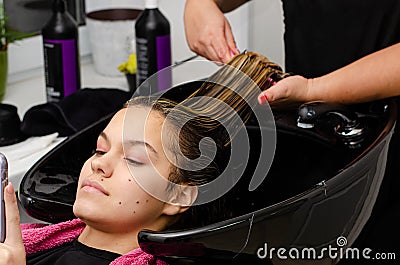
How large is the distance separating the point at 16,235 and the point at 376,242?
2.22 feet

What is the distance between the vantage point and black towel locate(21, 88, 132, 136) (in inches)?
68.4

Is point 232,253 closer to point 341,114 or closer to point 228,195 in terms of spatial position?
point 228,195

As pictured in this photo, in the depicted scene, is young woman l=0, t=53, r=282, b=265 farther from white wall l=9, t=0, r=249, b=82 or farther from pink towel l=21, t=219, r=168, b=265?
white wall l=9, t=0, r=249, b=82

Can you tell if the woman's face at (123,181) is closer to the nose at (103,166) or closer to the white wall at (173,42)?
the nose at (103,166)

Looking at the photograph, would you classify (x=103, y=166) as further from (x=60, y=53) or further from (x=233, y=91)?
(x=60, y=53)

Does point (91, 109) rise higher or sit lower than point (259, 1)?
lower

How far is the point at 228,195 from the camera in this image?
4.14 ft

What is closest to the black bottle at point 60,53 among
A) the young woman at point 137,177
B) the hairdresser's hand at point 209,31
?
the hairdresser's hand at point 209,31

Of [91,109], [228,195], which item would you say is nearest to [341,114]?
[228,195]

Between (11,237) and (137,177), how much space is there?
0.70ft

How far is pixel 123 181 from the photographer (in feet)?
3.87

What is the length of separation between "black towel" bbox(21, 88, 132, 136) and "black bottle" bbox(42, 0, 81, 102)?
10 centimetres

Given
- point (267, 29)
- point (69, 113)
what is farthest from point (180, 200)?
point (267, 29)

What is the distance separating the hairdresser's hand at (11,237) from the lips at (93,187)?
0.15 meters
